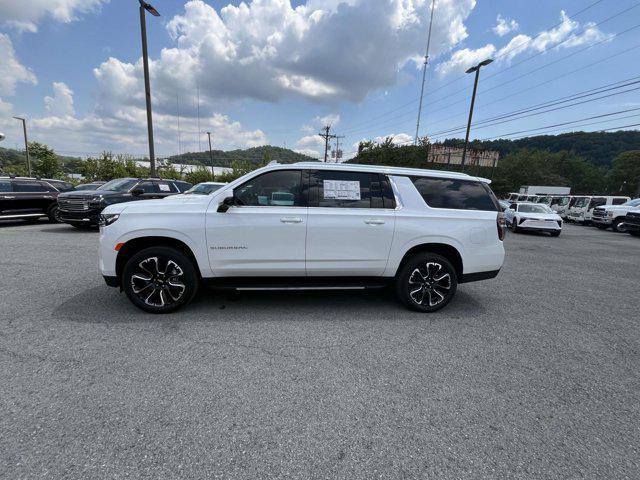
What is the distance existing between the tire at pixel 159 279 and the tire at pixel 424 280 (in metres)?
2.70

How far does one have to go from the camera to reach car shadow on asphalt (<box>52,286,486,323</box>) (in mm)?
3791

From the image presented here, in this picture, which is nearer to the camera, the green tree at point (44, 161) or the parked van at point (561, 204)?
the parked van at point (561, 204)

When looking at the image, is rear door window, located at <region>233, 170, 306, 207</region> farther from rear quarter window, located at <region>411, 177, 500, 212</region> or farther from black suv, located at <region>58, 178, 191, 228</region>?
black suv, located at <region>58, 178, 191, 228</region>

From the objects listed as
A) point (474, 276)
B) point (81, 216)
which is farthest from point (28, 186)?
point (474, 276)

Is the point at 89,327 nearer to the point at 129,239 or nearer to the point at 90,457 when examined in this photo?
the point at 129,239

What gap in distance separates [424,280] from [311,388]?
7.52ft

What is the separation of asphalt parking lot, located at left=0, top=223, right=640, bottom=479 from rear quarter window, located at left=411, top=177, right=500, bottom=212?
149 cm

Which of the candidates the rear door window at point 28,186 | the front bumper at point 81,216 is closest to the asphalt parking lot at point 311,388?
the front bumper at point 81,216

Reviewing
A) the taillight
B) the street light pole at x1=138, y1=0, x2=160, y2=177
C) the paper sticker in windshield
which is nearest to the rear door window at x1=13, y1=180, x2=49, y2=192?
the street light pole at x1=138, y1=0, x2=160, y2=177

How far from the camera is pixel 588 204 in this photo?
22.2 metres

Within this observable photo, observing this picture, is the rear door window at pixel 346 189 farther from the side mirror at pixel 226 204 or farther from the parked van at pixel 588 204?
the parked van at pixel 588 204

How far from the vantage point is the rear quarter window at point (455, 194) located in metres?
4.22

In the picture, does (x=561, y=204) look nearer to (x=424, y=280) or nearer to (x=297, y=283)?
(x=424, y=280)

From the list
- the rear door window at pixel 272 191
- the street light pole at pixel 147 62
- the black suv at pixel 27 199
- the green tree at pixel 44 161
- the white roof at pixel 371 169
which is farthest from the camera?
the green tree at pixel 44 161
